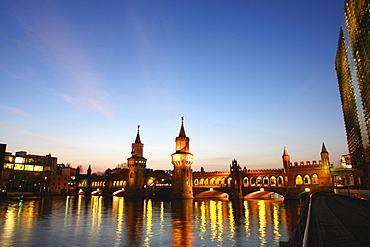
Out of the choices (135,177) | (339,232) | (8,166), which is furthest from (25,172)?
(339,232)

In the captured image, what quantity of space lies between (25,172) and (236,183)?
8032 cm

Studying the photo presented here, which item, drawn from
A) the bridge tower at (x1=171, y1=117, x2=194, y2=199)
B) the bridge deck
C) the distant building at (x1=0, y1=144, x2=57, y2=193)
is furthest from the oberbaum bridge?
the bridge deck

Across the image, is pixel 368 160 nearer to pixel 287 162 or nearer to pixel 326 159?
pixel 326 159

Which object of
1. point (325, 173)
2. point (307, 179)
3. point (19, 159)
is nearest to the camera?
point (325, 173)

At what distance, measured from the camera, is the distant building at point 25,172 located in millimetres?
96188

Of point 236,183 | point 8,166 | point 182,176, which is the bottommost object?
point 236,183

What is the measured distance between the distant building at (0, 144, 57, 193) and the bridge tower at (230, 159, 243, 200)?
7573cm

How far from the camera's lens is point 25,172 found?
102250 millimetres

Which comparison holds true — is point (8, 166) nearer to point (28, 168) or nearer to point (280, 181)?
point (28, 168)

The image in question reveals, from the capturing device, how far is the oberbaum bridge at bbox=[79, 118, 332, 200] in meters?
72.1

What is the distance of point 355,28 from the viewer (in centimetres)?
5719

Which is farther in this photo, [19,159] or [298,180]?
[19,159]

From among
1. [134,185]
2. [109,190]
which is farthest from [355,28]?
[109,190]

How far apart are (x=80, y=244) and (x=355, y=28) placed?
65383mm
